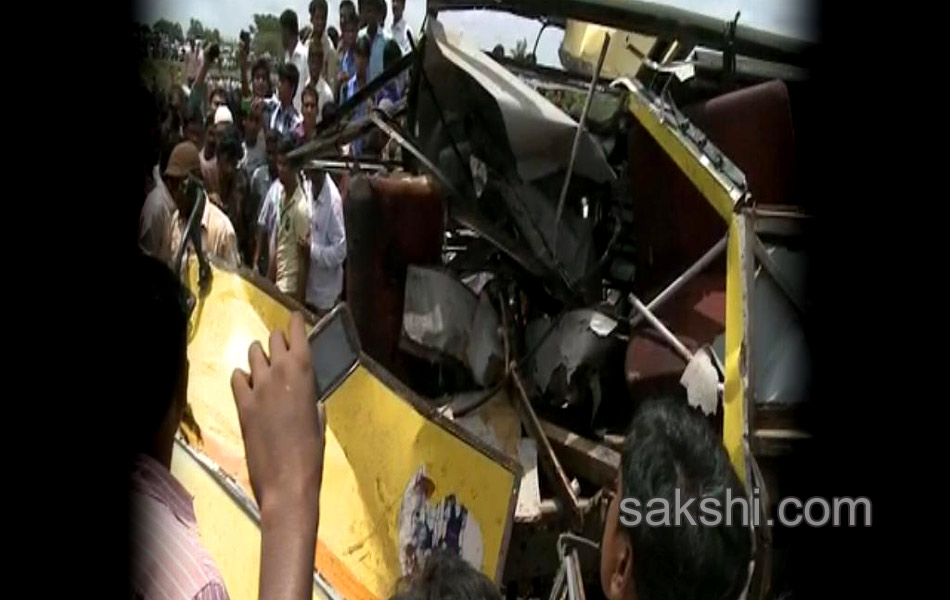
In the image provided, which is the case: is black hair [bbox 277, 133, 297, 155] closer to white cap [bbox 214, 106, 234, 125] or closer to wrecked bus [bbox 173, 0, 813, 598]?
white cap [bbox 214, 106, 234, 125]

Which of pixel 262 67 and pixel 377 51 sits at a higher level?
pixel 377 51

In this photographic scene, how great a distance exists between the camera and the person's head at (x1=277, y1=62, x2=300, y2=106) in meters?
5.63

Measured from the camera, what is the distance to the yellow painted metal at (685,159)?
2646 millimetres

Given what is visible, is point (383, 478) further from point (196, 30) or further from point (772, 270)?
point (196, 30)

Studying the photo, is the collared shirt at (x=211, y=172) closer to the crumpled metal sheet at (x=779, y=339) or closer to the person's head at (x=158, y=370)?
the crumpled metal sheet at (x=779, y=339)

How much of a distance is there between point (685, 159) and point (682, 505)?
4.79 feet

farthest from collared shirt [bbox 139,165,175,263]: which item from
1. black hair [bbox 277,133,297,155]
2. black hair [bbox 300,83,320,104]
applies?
black hair [bbox 300,83,320,104]

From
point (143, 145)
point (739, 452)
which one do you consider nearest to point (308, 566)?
point (739, 452)

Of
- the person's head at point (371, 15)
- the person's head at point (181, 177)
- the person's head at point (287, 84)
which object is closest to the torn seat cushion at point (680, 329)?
the person's head at point (181, 177)

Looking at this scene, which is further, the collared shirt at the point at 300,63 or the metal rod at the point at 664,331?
the collared shirt at the point at 300,63

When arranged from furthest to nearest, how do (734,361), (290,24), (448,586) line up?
(290,24)
(734,361)
(448,586)

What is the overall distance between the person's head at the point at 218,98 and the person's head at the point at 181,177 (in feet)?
4.87

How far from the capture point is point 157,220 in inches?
153

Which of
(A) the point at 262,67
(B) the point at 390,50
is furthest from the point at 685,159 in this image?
(A) the point at 262,67
